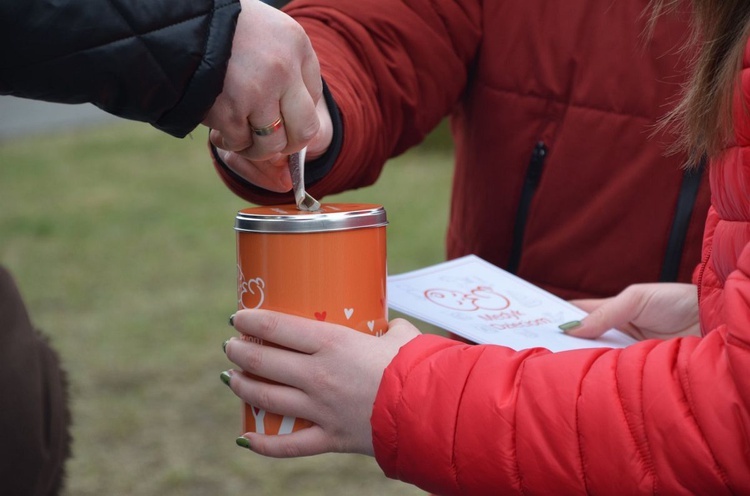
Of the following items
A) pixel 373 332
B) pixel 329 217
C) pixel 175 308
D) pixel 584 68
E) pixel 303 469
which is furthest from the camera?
pixel 175 308

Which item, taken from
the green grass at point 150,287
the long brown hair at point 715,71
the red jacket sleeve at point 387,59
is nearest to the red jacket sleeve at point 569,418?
the long brown hair at point 715,71

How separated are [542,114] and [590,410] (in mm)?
789

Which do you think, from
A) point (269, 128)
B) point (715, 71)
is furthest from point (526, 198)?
point (269, 128)

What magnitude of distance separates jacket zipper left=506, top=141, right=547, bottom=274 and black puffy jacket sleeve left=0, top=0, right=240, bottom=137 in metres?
0.76

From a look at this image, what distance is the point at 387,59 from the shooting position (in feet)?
6.13

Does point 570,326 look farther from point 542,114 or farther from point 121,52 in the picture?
point 121,52

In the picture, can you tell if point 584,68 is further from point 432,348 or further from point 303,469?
point 303,469

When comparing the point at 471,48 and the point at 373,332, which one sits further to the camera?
the point at 471,48

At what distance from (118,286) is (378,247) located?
4121 millimetres

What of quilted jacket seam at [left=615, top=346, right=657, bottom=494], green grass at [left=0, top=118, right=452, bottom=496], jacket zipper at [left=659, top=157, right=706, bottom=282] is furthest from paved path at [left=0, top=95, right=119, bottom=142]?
quilted jacket seam at [left=615, top=346, right=657, bottom=494]

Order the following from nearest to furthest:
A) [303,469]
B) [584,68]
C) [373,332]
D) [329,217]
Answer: [329,217], [373,332], [584,68], [303,469]

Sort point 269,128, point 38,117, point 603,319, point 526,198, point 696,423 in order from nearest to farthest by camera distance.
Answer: point 696,423 < point 269,128 < point 603,319 < point 526,198 < point 38,117

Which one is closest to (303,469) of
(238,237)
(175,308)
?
(175,308)

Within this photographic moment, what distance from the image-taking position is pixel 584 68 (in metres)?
1.82
